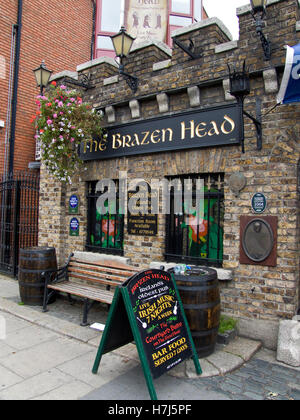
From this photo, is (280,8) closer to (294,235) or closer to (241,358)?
(294,235)

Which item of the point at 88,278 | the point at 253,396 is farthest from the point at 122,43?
the point at 253,396

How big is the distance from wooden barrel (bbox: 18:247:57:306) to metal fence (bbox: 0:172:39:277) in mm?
2085

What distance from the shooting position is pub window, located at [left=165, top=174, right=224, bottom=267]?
511 centimetres

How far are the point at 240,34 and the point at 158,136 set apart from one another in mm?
1886

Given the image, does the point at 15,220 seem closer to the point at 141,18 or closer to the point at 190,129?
the point at 190,129

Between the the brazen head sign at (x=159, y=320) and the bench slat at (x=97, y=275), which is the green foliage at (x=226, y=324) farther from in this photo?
the bench slat at (x=97, y=275)

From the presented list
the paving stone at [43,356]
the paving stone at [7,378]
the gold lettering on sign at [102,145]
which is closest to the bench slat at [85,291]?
the paving stone at [43,356]

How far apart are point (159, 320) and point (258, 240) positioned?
73.8 inches

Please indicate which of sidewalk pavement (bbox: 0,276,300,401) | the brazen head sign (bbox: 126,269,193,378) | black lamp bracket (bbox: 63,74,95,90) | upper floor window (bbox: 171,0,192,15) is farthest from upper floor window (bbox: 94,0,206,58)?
sidewalk pavement (bbox: 0,276,300,401)

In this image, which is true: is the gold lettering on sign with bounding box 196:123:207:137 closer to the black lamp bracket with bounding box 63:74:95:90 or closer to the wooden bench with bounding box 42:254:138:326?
the wooden bench with bounding box 42:254:138:326

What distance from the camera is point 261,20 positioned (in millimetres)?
4309

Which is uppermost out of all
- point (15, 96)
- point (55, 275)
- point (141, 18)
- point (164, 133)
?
point (141, 18)

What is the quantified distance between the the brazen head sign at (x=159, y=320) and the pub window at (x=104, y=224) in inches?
104

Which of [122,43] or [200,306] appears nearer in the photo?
[200,306]
